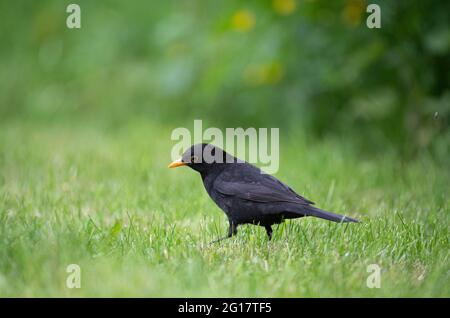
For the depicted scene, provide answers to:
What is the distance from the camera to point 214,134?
8.30 m

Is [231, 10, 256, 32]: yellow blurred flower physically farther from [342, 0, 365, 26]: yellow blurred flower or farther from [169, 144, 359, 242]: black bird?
[169, 144, 359, 242]: black bird

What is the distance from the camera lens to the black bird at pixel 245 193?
4.19 meters

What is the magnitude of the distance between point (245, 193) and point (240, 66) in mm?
4191

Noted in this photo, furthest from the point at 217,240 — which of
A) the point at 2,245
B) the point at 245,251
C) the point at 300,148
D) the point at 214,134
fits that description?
the point at 214,134

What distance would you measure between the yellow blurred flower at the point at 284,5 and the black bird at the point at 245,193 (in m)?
2.66

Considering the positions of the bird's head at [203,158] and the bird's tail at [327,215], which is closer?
the bird's tail at [327,215]

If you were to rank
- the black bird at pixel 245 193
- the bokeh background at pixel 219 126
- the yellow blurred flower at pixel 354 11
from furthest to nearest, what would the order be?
the yellow blurred flower at pixel 354 11 → the black bird at pixel 245 193 → the bokeh background at pixel 219 126

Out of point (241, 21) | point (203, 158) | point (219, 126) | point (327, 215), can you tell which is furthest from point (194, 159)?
point (219, 126)

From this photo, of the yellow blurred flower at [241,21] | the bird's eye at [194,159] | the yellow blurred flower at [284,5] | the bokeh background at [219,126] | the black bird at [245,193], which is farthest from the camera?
the yellow blurred flower at [241,21]

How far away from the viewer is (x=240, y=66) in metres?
8.30

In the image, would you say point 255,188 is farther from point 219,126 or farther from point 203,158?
point 219,126

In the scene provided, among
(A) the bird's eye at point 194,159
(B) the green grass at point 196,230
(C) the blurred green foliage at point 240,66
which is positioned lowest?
(B) the green grass at point 196,230

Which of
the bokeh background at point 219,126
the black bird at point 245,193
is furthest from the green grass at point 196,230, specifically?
the black bird at point 245,193

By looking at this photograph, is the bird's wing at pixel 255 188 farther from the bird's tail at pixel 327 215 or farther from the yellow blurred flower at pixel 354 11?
the yellow blurred flower at pixel 354 11
